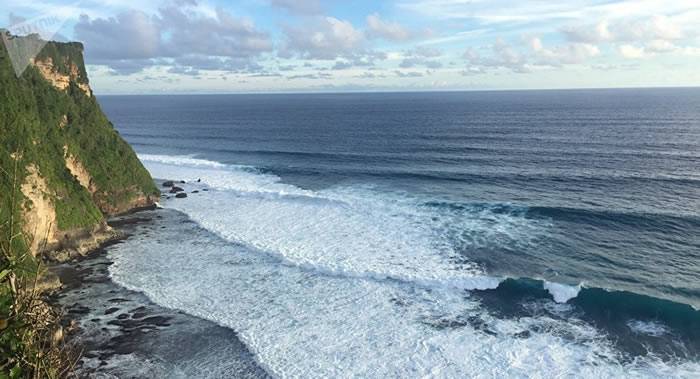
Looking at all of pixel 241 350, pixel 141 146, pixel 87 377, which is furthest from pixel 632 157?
pixel 141 146

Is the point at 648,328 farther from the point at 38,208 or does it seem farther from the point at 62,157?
the point at 62,157

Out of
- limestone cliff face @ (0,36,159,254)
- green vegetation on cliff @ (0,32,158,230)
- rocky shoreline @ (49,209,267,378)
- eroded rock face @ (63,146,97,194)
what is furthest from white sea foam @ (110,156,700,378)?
eroded rock face @ (63,146,97,194)

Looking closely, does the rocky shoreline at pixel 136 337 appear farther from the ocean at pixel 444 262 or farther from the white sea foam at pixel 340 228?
the white sea foam at pixel 340 228

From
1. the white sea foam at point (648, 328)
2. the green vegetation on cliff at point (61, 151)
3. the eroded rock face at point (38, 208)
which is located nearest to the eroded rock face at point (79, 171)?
the green vegetation on cliff at point (61, 151)

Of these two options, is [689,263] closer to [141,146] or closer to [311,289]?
[311,289]

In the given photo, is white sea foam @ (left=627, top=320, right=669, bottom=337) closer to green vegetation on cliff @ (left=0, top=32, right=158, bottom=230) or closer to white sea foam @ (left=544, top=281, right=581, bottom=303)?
white sea foam @ (left=544, top=281, right=581, bottom=303)

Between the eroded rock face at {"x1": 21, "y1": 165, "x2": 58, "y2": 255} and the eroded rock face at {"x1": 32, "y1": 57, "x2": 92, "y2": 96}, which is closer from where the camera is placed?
the eroded rock face at {"x1": 21, "y1": 165, "x2": 58, "y2": 255}

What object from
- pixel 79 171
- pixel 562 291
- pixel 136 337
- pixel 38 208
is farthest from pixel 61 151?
pixel 562 291
